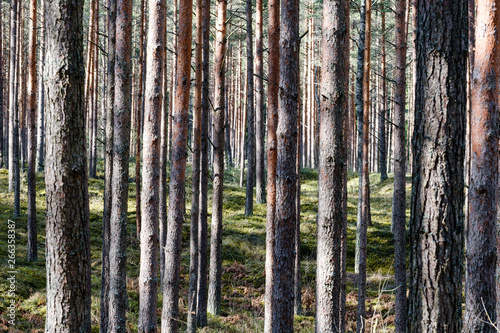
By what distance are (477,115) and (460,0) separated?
3215mm

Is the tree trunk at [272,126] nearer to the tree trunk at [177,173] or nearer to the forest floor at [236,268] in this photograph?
the tree trunk at [177,173]

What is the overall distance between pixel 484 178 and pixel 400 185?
377 cm

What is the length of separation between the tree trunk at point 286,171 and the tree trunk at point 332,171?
567 millimetres

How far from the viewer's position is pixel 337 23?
569cm

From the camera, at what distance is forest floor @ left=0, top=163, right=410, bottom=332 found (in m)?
9.41

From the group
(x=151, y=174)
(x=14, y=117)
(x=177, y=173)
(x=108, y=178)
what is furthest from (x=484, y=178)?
(x=14, y=117)

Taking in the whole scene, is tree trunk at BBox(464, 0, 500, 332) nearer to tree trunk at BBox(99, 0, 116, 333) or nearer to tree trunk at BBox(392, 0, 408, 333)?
tree trunk at BBox(392, 0, 408, 333)

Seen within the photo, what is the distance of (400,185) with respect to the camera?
10.2m

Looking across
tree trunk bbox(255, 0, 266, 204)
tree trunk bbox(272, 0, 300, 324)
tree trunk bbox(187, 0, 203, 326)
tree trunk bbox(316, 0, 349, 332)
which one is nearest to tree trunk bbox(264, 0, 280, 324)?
tree trunk bbox(272, 0, 300, 324)

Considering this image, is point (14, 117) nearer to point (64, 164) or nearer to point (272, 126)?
point (272, 126)

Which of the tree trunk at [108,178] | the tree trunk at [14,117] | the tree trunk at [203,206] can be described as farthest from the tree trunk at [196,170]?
the tree trunk at [14,117]

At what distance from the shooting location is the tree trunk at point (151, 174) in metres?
6.44

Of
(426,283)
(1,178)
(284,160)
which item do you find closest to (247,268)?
(284,160)

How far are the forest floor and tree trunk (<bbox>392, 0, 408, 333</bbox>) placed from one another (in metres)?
0.51
